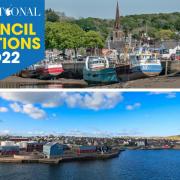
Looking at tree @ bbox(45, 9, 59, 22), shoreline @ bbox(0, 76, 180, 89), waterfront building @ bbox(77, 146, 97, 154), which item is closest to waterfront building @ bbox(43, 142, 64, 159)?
waterfront building @ bbox(77, 146, 97, 154)

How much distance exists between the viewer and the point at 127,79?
241 inches

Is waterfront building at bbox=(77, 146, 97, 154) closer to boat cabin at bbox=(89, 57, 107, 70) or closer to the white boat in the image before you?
boat cabin at bbox=(89, 57, 107, 70)

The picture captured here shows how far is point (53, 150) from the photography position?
150 inches

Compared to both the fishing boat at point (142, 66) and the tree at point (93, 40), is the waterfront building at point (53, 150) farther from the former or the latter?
the tree at point (93, 40)

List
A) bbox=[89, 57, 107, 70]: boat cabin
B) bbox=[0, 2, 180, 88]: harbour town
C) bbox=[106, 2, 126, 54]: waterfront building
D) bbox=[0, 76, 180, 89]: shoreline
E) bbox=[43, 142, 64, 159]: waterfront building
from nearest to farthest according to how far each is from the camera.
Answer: bbox=[43, 142, 64, 159]: waterfront building → bbox=[0, 76, 180, 89]: shoreline → bbox=[89, 57, 107, 70]: boat cabin → bbox=[0, 2, 180, 88]: harbour town → bbox=[106, 2, 126, 54]: waterfront building

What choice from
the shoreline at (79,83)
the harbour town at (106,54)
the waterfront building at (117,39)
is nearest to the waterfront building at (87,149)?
the shoreline at (79,83)

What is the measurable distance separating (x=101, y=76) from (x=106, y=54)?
610mm

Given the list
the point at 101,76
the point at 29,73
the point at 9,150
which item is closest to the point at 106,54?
the point at 101,76

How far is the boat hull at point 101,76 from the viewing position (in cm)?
597

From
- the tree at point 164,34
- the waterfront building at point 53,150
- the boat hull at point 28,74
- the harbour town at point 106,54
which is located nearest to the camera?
the waterfront building at point 53,150

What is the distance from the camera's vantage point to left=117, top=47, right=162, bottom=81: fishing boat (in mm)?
6188

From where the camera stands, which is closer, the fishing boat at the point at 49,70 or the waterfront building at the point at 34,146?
the waterfront building at the point at 34,146

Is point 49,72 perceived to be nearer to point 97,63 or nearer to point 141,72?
point 97,63

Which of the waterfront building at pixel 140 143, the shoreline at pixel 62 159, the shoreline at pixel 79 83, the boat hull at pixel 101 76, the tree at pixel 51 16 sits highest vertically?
the tree at pixel 51 16
